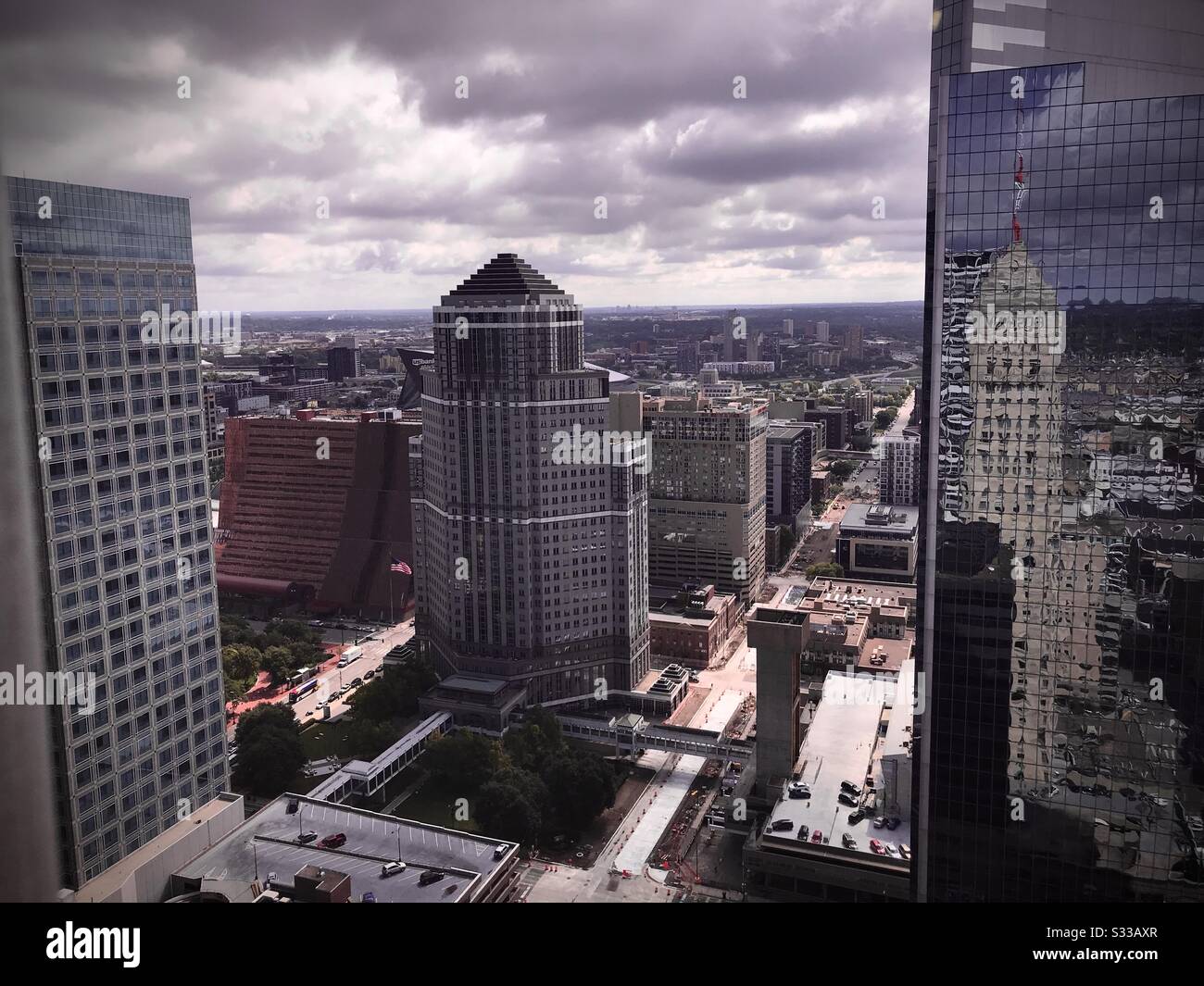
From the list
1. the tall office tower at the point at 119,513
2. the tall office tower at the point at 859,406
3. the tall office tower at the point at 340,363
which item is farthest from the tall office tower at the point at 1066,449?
the tall office tower at the point at 340,363

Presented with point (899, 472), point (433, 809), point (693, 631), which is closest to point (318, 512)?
point (693, 631)

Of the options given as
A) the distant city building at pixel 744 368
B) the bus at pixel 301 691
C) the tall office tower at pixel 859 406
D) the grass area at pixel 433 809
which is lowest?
the grass area at pixel 433 809

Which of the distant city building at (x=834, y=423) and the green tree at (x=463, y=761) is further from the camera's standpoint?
the distant city building at (x=834, y=423)

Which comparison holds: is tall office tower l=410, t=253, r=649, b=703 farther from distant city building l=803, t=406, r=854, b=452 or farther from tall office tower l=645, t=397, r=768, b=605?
distant city building l=803, t=406, r=854, b=452

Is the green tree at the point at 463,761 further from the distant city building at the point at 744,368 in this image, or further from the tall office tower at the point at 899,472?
the distant city building at the point at 744,368
